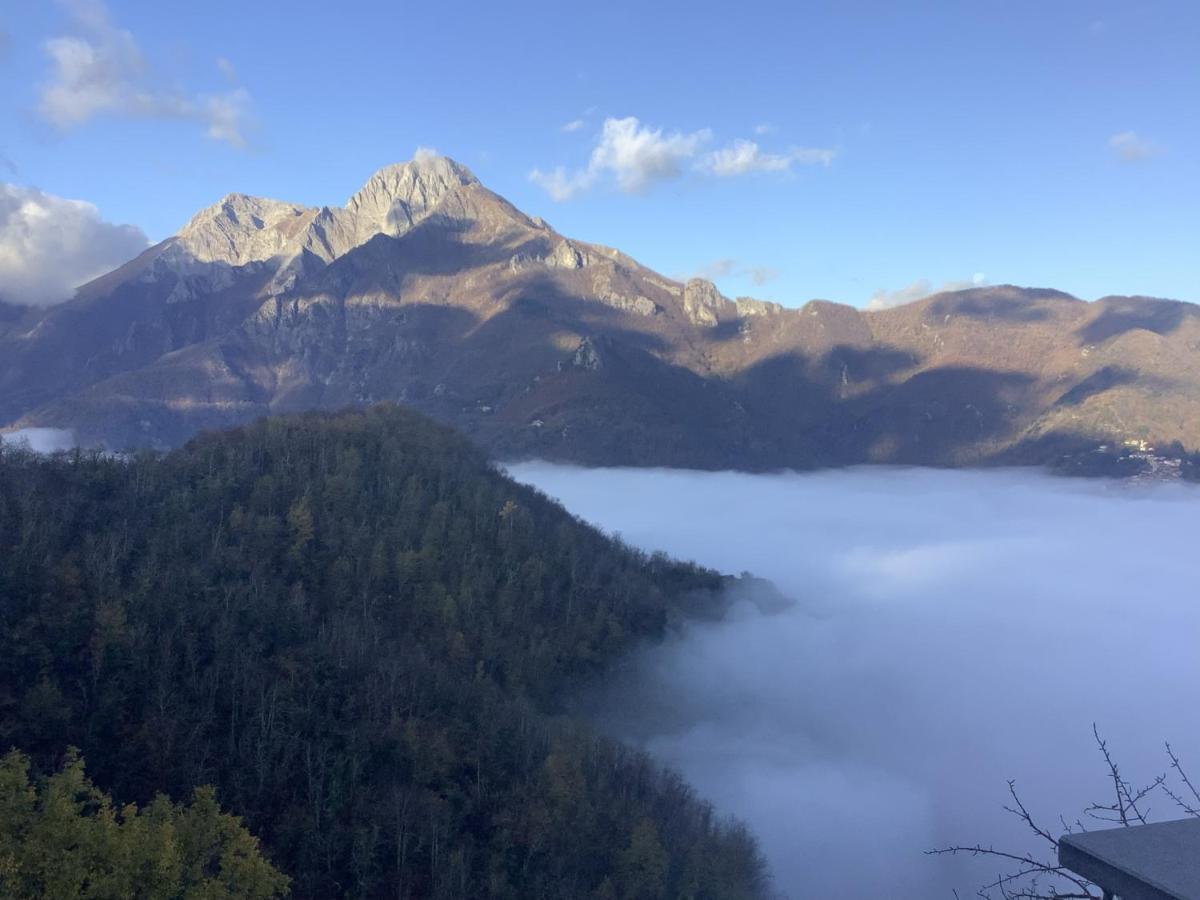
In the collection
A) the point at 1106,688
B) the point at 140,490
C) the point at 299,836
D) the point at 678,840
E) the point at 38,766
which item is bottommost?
the point at 1106,688

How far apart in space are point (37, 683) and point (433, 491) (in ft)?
222

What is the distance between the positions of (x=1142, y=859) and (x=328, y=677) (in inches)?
2641

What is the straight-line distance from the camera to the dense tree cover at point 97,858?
950 inches

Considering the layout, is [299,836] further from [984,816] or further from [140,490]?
[984,816]

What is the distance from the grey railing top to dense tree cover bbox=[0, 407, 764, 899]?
5302 centimetres

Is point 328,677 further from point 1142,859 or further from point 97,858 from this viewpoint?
point 1142,859

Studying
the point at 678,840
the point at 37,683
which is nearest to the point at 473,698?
the point at 678,840

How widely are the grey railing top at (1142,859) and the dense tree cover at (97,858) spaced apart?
27454 millimetres

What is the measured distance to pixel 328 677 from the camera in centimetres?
6669

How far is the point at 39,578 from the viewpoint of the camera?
2384 inches

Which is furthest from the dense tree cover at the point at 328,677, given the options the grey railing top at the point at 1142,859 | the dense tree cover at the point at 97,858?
the grey railing top at the point at 1142,859

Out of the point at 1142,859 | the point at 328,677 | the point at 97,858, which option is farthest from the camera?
the point at 328,677

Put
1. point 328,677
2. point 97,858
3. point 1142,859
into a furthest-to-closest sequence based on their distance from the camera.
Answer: point 328,677 → point 97,858 → point 1142,859

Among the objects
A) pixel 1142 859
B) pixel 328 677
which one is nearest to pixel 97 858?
pixel 1142 859
